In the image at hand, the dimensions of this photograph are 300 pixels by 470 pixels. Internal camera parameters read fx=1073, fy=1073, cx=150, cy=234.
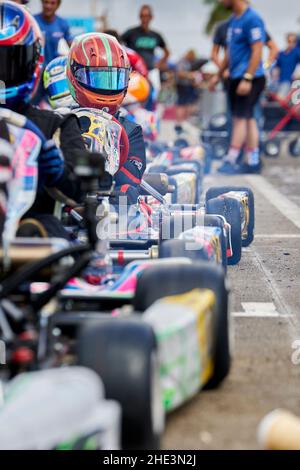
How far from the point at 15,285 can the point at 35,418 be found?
73 cm

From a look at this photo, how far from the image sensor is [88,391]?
2.77 m

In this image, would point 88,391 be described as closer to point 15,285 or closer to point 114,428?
point 114,428

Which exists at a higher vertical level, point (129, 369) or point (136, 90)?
point (136, 90)

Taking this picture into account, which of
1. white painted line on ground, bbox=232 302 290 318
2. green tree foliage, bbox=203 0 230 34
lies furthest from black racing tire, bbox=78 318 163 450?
green tree foliage, bbox=203 0 230 34

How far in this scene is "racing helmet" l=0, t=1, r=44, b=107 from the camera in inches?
152

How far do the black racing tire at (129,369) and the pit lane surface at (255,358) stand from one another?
0.19 metres

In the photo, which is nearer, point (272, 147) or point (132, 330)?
point (132, 330)

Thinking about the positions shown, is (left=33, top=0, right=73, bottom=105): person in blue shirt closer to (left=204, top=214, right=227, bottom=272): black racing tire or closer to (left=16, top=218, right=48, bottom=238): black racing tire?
(left=204, top=214, right=227, bottom=272): black racing tire

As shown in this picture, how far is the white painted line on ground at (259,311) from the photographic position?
15.9ft

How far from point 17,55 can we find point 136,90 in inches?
244

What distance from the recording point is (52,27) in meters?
11.1

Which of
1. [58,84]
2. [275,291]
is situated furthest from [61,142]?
[58,84]

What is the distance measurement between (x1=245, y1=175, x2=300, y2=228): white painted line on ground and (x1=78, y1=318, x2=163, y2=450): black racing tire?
199 inches

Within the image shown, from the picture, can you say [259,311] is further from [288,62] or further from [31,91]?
[288,62]
